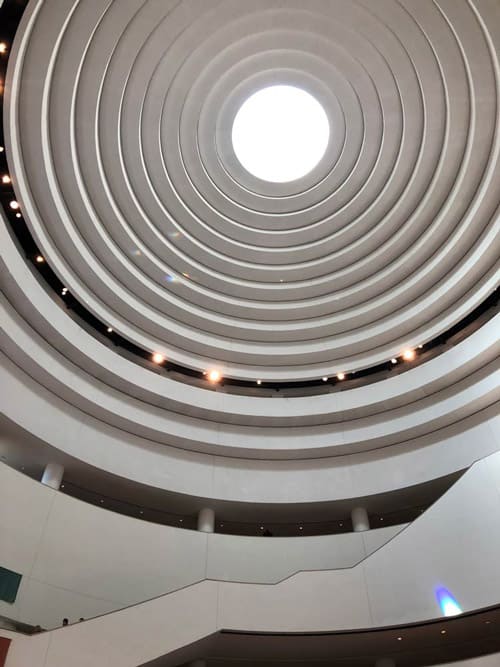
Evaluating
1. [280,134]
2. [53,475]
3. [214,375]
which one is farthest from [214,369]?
[280,134]

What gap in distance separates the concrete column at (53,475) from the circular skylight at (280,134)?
14.5 meters

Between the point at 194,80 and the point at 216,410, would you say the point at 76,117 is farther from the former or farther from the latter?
the point at 216,410

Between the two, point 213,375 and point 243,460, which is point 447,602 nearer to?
point 243,460

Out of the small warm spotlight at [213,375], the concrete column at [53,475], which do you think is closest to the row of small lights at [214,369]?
the small warm spotlight at [213,375]

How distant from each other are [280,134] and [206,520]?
56.0ft

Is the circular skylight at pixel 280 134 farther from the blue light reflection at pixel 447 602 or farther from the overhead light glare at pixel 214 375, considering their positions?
the blue light reflection at pixel 447 602

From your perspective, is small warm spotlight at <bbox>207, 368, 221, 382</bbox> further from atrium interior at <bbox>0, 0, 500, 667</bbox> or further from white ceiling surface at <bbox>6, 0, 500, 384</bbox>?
white ceiling surface at <bbox>6, 0, 500, 384</bbox>

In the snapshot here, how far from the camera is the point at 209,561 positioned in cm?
1722

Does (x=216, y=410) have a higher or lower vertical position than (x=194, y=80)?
lower

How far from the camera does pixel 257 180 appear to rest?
2233cm

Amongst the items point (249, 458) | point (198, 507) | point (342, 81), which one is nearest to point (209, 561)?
point (198, 507)

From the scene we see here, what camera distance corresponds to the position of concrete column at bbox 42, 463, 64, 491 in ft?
57.0

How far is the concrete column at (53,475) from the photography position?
17.4m

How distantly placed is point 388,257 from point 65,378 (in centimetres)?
1489
